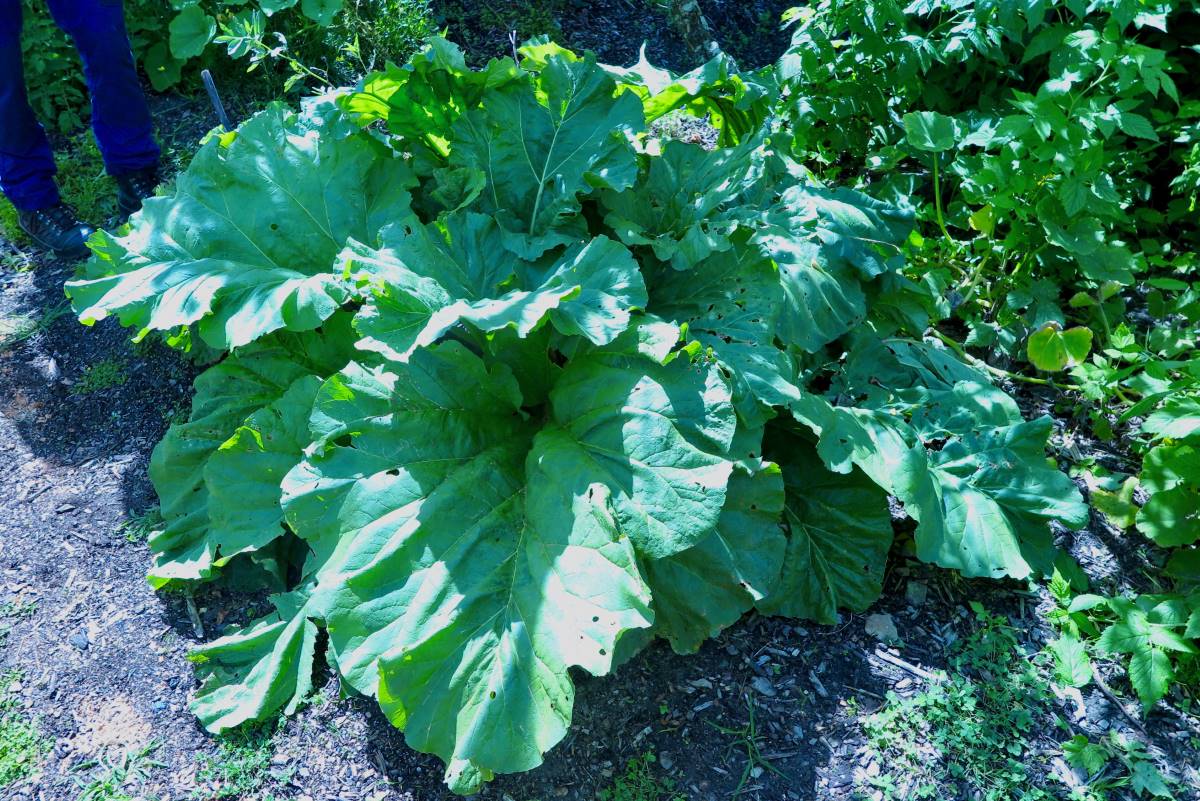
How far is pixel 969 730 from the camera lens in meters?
2.75

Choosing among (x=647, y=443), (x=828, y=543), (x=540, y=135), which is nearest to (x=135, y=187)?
(x=540, y=135)

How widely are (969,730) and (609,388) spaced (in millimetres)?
1497

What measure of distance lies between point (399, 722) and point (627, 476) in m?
0.88

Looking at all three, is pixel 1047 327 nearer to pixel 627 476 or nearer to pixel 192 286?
pixel 627 476

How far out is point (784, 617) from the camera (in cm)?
306

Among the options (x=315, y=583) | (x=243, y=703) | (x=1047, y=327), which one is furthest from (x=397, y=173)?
(x=1047, y=327)

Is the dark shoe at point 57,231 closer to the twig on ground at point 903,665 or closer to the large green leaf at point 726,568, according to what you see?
the large green leaf at point 726,568

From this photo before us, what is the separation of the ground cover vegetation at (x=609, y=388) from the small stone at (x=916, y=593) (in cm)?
20

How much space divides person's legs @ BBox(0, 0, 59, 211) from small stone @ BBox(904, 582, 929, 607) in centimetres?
442

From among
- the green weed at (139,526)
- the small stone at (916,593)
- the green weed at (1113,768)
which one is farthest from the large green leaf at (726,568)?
the green weed at (139,526)

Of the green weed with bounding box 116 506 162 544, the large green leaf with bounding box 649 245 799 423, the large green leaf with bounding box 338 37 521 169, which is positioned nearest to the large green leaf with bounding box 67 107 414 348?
the large green leaf with bounding box 338 37 521 169

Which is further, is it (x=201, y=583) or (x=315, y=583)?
(x=201, y=583)

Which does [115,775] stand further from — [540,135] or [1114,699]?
[1114,699]

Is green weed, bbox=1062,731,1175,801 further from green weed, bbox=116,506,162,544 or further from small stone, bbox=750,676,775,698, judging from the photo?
green weed, bbox=116,506,162,544
